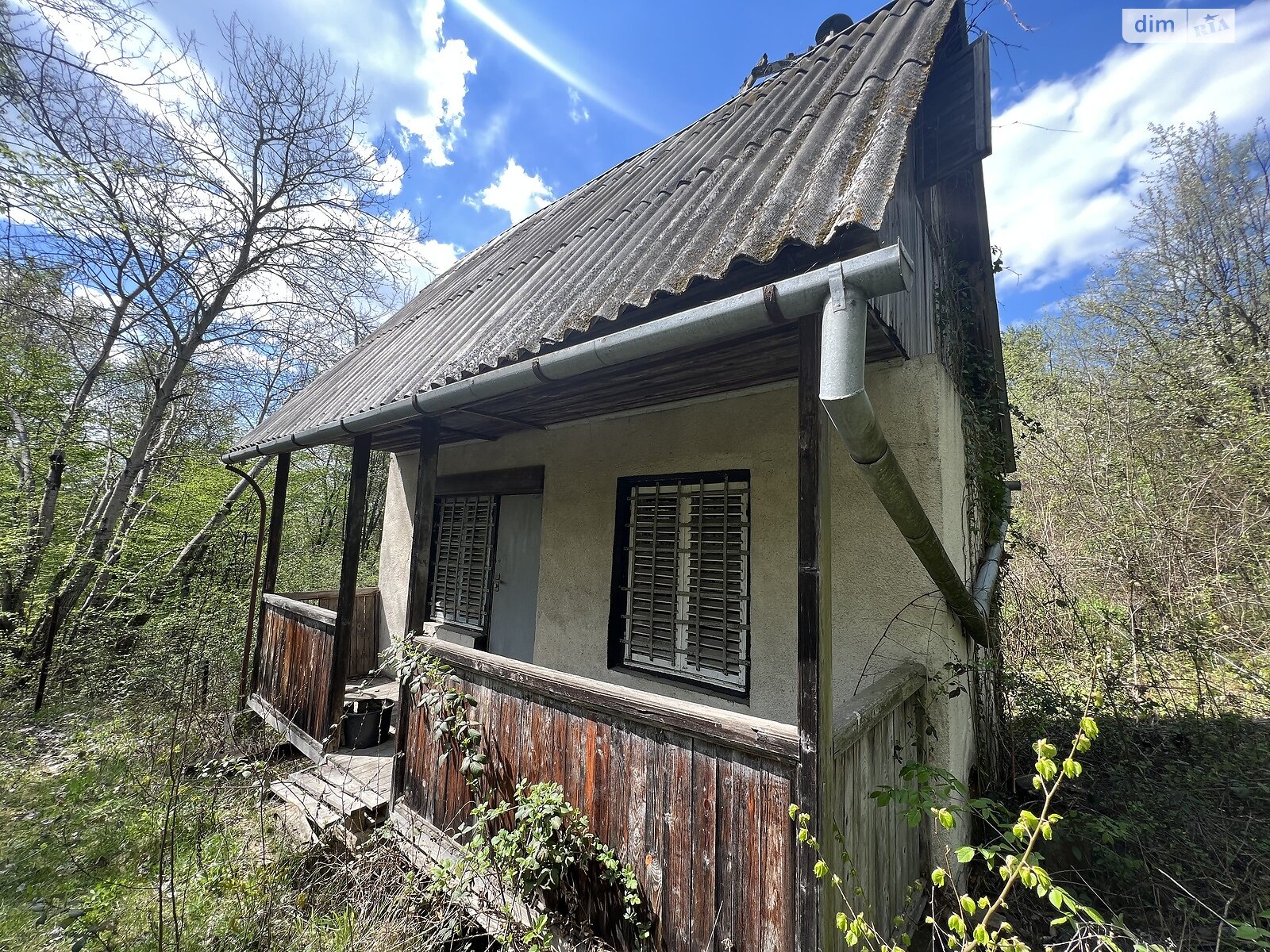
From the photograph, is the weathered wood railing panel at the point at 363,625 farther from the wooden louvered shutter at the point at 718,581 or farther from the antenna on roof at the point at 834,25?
the antenna on roof at the point at 834,25

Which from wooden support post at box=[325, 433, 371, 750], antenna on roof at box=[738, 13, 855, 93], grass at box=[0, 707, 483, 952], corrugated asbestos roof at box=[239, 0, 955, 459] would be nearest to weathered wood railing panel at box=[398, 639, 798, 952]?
grass at box=[0, 707, 483, 952]

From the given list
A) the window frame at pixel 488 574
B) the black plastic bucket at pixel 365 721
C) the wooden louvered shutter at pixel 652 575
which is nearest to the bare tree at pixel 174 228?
the window frame at pixel 488 574

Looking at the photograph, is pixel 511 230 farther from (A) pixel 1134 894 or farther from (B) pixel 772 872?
(A) pixel 1134 894

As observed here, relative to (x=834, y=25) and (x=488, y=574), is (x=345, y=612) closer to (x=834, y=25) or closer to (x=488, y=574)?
(x=488, y=574)

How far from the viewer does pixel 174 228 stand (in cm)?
716

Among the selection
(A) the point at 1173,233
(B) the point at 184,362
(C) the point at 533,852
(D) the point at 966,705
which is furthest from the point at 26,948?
(A) the point at 1173,233

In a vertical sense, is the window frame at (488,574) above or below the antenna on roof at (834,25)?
below

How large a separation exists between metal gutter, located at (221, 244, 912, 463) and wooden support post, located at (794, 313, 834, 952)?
30cm

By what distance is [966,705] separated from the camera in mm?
3383

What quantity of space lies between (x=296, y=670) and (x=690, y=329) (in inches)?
204

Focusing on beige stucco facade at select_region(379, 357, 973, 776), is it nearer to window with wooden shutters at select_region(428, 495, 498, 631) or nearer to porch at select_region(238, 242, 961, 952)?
porch at select_region(238, 242, 961, 952)

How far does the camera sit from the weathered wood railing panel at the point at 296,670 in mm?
4297

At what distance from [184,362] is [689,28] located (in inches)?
345

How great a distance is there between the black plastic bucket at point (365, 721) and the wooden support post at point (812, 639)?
4.15 meters
